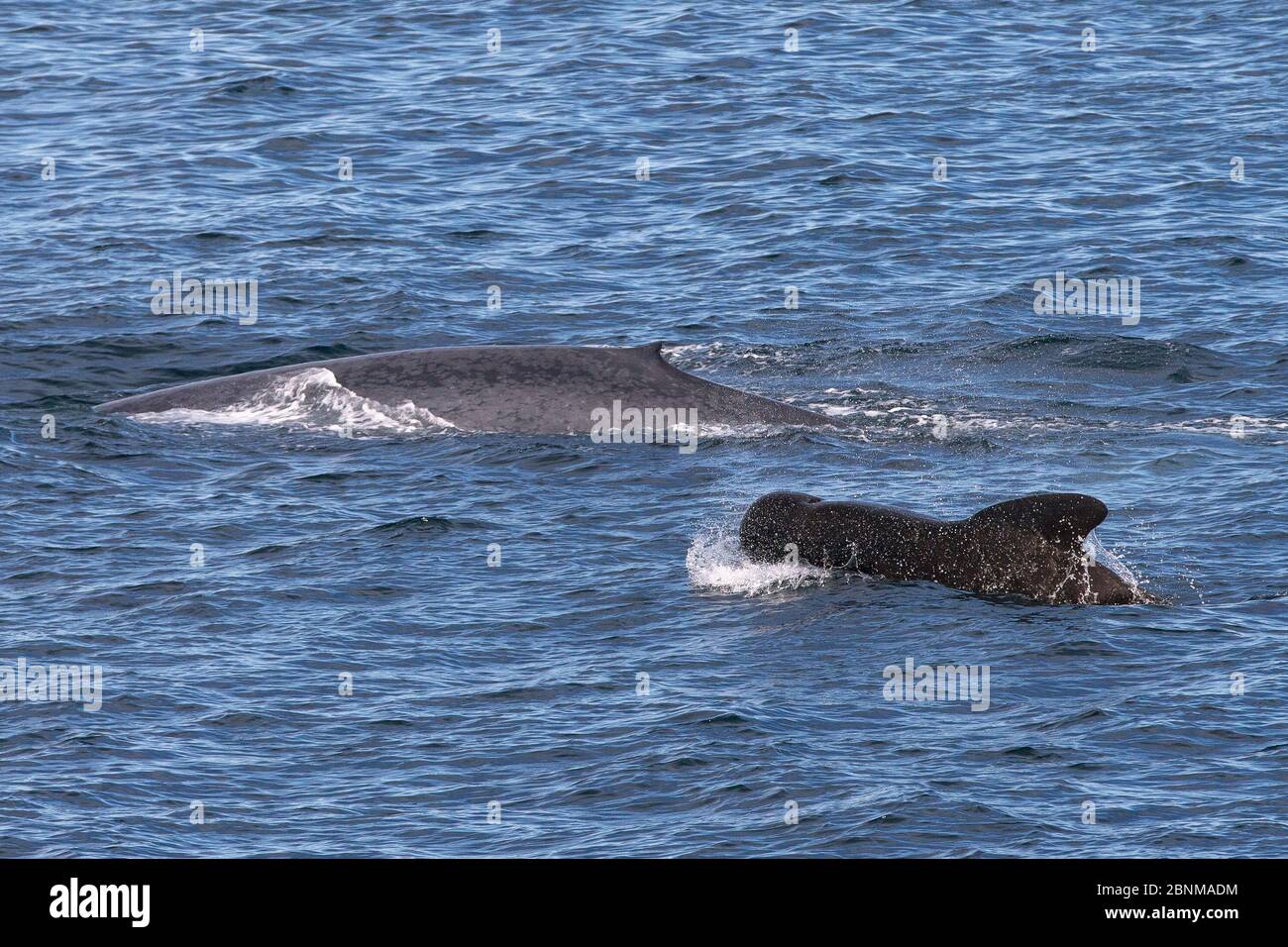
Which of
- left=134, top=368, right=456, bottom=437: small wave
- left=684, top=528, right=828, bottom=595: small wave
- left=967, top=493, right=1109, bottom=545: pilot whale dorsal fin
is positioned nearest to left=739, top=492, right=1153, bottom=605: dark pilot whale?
left=967, top=493, right=1109, bottom=545: pilot whale dorsal fin

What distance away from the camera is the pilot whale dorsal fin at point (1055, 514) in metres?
18.2

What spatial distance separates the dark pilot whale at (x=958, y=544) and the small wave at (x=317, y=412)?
668 centimetres

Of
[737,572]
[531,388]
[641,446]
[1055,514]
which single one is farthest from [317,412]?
[1055,514]

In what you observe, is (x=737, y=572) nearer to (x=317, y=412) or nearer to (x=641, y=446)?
(x=641, y=446)

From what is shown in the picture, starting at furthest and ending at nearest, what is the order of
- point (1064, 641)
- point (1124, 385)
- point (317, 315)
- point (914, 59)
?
point (914, 59) < point (317, 315) < point (1124, 385) < point (1064, 641)

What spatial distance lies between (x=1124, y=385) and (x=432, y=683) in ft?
43.1

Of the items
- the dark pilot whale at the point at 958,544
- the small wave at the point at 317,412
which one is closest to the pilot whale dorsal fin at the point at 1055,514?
the dark pilot whale at the point at 958,544

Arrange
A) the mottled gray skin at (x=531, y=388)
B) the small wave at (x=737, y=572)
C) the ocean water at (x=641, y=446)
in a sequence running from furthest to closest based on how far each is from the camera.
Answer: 1. the mottled gray skin at (x=531, y=388)
2. the small wave at (x=737, y=572)
3. the ocean water at (x=641, y=446)

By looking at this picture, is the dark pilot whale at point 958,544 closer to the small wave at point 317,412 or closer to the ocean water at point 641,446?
the ocean water at point 641,446

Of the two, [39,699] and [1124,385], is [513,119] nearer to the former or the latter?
[1124,385]

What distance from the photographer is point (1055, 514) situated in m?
18.4

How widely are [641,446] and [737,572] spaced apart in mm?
5088
